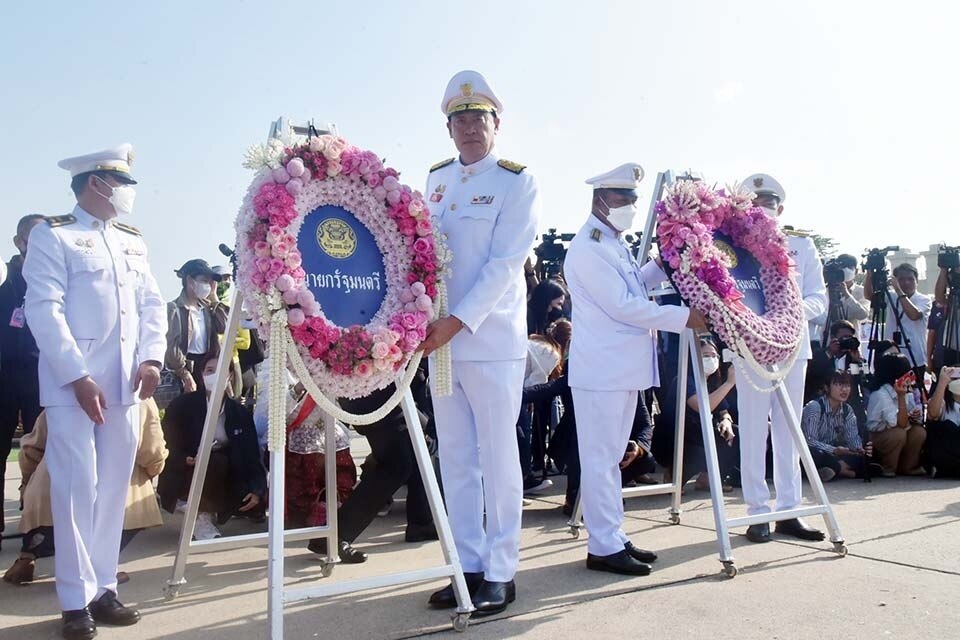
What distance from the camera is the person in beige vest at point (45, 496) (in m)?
4.38

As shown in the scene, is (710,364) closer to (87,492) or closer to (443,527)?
(443,527)

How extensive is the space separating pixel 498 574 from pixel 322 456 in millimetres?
2015

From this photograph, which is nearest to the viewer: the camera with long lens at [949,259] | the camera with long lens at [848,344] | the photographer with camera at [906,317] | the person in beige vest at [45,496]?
the person in beige vest at [45,496]

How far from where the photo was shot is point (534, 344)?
643cm

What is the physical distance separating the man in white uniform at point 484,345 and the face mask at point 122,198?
53.5 inches

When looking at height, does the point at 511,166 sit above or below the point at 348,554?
above

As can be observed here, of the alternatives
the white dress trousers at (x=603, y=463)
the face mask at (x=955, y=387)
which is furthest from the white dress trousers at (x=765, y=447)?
the face mask at (x=955, y=387)

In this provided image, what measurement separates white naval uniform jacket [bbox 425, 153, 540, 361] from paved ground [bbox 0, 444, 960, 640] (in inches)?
43.6

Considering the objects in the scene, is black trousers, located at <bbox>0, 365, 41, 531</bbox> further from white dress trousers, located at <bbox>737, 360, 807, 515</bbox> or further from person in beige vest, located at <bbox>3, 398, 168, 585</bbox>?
white dress trousers, located at <bbox>737, 360, 807, 515</bbox>

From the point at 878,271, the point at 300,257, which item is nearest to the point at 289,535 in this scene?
the point at 300,257

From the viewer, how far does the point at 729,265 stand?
4.59 metres

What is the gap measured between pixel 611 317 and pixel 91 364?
7.86ft

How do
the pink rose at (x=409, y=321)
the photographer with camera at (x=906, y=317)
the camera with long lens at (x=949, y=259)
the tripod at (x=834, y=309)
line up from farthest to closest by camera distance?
the photographer with camera at (x=906, y=317) → the tripod at (x=834, y=309) → the camera with long lens at (x=949, y=259) → the pink rose at (x=409, y=321)

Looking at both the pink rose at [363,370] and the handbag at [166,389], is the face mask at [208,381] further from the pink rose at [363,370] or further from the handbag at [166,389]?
the pink rose at [363,370]
